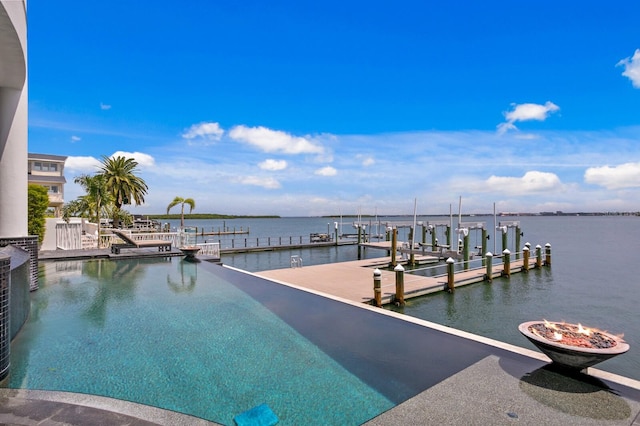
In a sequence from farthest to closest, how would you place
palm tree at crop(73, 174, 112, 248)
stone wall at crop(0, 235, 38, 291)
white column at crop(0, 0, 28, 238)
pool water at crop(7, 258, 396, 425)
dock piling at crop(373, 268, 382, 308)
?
palm tree at crop(73, 174, 112, 248)
dock piling at crop(373, 268, 382, 308)
stone wall at crop(0, 235, 38, 291)
white column at crop(0, 0, 28, 238)
pool water at crop(7, 258, 396, 425)

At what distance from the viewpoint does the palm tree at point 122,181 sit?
28344mm

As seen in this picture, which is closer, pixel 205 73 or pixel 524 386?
pixel 524 386

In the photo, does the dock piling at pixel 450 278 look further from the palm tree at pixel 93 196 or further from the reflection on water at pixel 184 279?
the palm tree at pixel 93 196

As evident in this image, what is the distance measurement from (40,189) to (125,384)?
13.8 metres

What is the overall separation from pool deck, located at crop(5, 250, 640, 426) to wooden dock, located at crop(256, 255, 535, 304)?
693 cm

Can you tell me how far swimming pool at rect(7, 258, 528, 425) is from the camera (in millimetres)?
3250

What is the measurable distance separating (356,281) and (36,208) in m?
12.6

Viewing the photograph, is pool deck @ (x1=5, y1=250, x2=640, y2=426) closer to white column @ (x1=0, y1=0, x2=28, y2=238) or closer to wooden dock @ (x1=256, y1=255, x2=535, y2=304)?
white column @ (x1=0, y1=0, x2=28, y2=238)

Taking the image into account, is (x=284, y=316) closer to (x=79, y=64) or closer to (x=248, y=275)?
(x=248, y=275)

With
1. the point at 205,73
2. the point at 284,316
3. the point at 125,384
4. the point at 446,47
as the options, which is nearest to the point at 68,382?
the point at 125,384

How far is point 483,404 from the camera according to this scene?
3.02 meters

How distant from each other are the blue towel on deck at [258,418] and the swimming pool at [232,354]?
0.72ft

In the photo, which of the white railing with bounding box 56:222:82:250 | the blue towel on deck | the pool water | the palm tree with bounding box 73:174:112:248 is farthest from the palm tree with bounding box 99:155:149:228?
the blue towel on deck

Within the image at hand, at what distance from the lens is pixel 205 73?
15922mm
